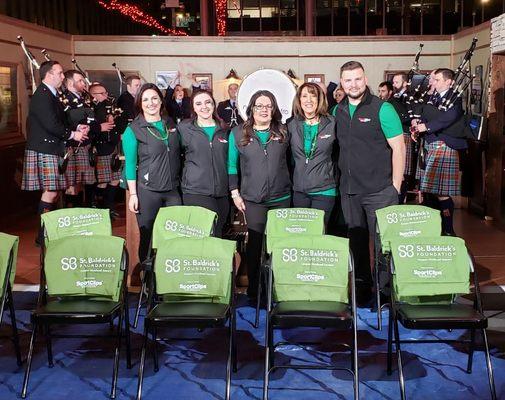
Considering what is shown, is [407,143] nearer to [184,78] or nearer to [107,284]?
[184,78]

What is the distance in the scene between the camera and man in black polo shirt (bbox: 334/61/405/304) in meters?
5.08

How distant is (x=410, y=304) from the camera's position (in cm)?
416

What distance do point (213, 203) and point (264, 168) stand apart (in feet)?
1.80

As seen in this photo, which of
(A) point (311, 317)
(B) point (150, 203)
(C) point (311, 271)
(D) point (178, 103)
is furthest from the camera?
(D) point (178, 103)

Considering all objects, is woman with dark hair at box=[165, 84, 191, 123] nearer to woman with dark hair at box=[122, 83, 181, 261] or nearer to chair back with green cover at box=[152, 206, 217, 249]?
woman with dark hair at box=[122, 83, 181, 261]

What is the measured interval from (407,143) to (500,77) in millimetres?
1413

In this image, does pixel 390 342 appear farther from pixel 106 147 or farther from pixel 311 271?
pixel 106 147

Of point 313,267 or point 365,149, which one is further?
point 365,149

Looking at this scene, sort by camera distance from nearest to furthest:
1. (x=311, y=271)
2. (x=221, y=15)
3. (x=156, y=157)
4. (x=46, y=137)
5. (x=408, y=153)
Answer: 1. (x=311, y=271)
2. (x=156, y=157)
3. (x=46, y=137)
4. (x=408, y=153)
5. (x=221, y=15)

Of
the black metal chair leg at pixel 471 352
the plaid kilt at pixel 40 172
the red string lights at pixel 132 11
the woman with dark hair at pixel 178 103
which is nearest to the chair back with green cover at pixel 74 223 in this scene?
the plaid kilt at pixel 40 172

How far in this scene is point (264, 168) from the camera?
16.8ft

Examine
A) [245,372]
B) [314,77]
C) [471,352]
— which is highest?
[314,77]

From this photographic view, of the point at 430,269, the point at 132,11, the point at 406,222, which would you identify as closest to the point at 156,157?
the point at 406,222

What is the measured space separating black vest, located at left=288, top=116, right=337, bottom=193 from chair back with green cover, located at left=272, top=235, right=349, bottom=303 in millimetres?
1097
